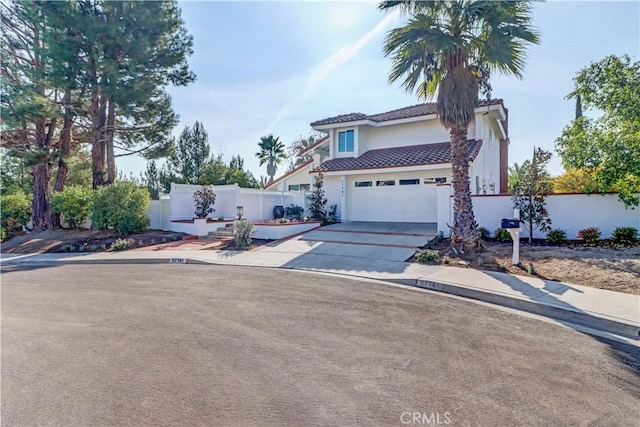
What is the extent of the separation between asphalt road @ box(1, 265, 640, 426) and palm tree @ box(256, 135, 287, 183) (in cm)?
3059

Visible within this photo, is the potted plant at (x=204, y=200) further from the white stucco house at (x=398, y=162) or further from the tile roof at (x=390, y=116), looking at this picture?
the tile roof at (x=390, y=116)

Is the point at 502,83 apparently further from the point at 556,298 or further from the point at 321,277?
the point at 321,277

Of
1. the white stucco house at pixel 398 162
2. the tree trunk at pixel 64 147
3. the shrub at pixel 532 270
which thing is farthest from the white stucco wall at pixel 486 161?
the tree trunk at pixel 64 147

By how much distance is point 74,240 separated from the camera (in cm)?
1630

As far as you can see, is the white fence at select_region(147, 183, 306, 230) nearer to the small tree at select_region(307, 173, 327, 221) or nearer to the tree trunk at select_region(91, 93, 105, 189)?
the small tree at select_region(307, 173, 327, 221)

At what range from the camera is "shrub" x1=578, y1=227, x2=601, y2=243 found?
1124cm

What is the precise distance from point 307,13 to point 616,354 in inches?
472

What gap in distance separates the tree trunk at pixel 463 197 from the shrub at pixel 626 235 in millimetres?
4142

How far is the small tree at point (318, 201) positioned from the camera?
64.3 feet

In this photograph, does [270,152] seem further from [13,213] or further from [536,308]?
[536,308]

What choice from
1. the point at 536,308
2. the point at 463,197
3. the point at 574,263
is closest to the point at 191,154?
the point at 463,197

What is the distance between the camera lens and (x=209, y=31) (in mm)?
14023

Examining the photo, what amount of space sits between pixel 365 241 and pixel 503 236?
4.93 m

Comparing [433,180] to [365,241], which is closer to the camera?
[365,241]
